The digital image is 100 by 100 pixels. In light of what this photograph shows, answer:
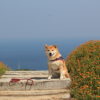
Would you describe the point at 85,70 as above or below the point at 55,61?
below

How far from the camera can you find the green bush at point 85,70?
1007cm

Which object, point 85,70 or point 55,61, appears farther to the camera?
point 85,70

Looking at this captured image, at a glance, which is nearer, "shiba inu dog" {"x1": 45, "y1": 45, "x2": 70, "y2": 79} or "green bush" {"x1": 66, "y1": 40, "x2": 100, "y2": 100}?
"green bush" {"x1": 66, "y1": 40, "x2": 100, "y2": 100}

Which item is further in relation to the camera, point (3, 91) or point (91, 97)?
point (3, 91)

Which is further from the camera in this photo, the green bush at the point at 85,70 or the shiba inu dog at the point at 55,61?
the shiba inu dog at the point at 55,61

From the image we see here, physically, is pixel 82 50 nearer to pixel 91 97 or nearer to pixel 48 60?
pixel 48 60

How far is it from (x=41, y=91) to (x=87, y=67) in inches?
75.2

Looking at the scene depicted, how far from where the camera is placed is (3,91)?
412 inches

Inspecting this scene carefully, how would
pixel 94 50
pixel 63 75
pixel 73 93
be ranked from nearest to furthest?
pixel 73 93
pixel 63 75
pixel 94 50

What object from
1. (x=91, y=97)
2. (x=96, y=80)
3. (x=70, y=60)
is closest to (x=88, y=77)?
(x=96, y=80)

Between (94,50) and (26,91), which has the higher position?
(94,50)

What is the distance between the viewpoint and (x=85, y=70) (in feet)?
37.6

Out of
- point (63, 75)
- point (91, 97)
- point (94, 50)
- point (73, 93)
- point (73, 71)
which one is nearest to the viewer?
point (91, 97)

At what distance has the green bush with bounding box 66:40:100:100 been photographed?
10.1 metres
